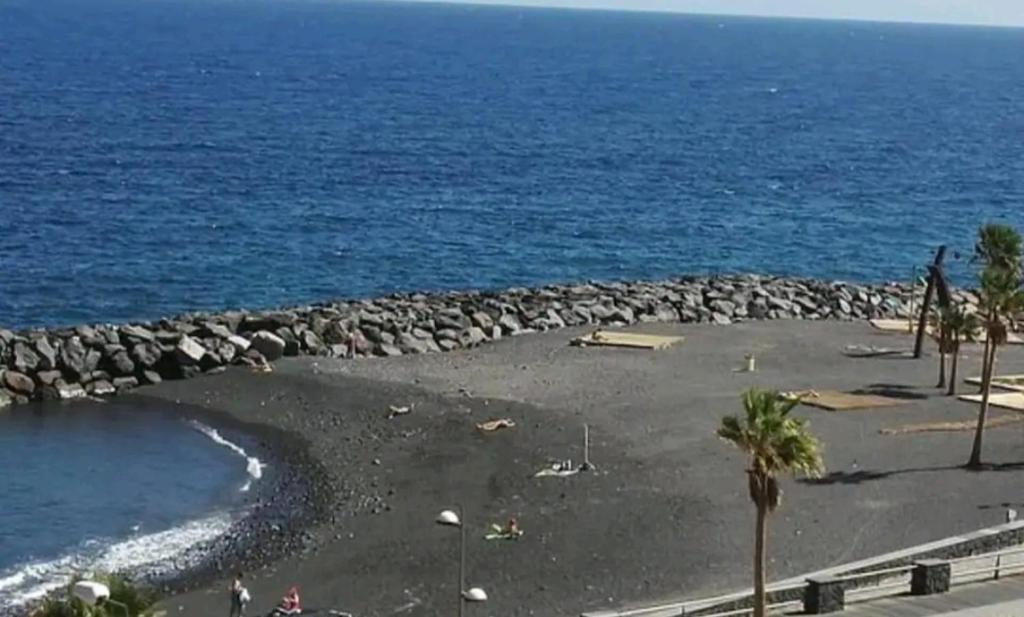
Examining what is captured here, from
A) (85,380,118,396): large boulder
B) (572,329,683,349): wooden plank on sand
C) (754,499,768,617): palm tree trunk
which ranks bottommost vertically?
(85,380,118,396): large boulder

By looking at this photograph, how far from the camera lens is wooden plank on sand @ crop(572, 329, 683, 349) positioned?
205 feet

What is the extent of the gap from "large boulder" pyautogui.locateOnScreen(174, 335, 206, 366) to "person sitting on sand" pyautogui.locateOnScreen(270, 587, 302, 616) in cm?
2233

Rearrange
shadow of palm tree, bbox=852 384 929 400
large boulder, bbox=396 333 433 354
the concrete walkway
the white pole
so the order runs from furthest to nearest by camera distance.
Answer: large boulder, bbox=396 333 433 354, shadow of palm tree, bbox=852 384 929 400, the white pole, the concrete walkway

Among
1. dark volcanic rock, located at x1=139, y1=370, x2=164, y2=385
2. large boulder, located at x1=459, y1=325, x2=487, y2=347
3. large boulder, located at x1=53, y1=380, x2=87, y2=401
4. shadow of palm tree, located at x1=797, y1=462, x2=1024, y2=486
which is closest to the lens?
shadow of palm tree, located at x1=797, y1=462, x2=1024, y2=486

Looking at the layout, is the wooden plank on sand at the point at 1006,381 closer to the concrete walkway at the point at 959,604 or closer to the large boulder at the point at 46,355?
the concrete walkway at the point at 959,604

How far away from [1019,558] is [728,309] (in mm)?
37582

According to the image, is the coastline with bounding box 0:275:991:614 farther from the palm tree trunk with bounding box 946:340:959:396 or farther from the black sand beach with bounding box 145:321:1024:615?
the palm tree trunk with bounding box 946:340:959:396

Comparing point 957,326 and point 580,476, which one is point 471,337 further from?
point 957,326

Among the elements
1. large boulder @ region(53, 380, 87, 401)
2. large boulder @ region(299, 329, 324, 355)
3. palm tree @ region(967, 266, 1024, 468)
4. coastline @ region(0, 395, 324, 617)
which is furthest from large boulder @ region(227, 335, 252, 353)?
palm tree @ region(967, 266, 1024, 468)

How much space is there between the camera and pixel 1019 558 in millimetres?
34094

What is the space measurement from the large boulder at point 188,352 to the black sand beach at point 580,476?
134 centimetres

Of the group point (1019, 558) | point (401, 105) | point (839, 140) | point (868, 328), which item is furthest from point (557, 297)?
point (401, 105)

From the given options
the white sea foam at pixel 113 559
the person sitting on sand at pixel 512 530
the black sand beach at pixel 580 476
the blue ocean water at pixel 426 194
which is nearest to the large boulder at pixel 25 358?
the black sand beach at pixel 580 476

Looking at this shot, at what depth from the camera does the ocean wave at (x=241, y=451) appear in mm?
49312
